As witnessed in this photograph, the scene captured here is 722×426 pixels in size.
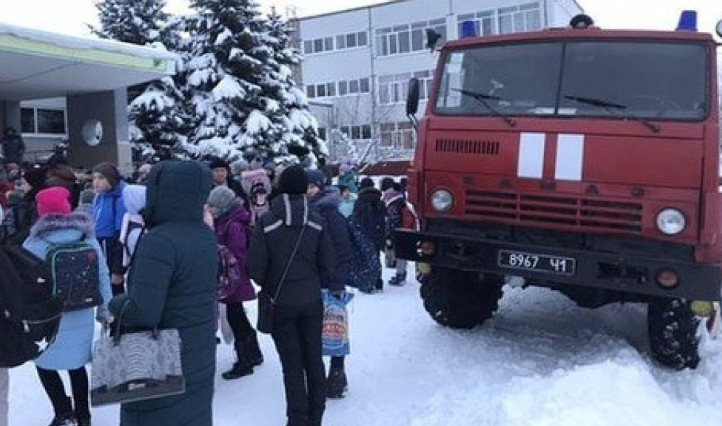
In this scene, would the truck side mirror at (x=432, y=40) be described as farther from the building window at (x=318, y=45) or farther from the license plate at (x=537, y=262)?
the building window at (x=318, y=45)

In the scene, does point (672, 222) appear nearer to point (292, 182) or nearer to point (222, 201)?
point (292, 182)

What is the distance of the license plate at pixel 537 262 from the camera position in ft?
19.0

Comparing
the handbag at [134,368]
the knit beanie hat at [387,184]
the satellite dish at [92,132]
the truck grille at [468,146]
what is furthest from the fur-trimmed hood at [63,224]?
the satellite dish at [92,132]

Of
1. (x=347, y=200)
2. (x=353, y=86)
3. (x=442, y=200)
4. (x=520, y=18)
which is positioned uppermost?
(x=520, y=18)

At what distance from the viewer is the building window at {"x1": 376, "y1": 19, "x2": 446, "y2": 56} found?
45.9 m

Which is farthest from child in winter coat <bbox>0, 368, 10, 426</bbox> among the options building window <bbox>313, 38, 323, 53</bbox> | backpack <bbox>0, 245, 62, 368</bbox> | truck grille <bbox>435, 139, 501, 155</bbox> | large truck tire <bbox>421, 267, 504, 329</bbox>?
building window <bbox>313, 38, 323, 53</bbox>

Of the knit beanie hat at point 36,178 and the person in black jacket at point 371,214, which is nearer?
the knit beanie hat at point 36,178

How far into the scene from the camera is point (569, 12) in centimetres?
4419

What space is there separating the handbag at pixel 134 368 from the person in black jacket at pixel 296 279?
1376 millimetres

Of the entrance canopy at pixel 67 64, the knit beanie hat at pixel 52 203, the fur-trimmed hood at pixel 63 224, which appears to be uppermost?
the entrance canopy at pixel 67 64

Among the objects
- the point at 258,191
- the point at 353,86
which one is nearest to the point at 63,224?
the point at 258,191

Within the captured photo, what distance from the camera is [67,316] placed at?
4707 mm

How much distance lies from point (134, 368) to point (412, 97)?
13.8ft

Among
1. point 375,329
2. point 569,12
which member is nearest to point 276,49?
point 375,329
